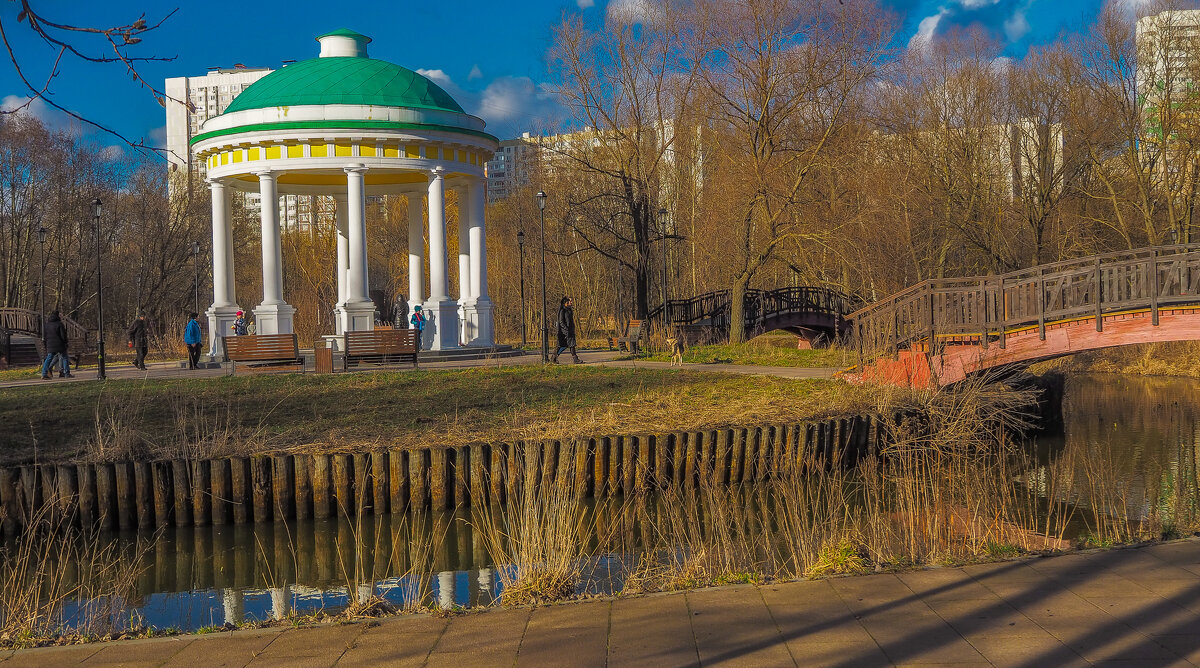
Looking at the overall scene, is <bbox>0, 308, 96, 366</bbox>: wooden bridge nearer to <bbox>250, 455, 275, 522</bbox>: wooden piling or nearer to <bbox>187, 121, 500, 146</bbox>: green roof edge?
<bbox>187, 121, 500, 146</bbox>: green roof edge

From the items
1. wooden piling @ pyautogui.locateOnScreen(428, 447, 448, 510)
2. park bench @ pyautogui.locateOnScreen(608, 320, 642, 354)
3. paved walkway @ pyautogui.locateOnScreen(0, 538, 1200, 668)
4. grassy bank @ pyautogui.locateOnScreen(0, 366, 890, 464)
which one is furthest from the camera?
park bench @ pyautogui.locateOnScreen(608, 320, 642, 354)

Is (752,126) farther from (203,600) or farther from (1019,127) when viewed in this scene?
(203,600)

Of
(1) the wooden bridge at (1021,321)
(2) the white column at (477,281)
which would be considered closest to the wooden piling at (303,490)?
(1) the wooden bridge at (1021,321)

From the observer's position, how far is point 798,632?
5.92m

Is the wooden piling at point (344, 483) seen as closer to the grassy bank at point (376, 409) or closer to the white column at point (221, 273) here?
the grassy bank at point (376, 409)

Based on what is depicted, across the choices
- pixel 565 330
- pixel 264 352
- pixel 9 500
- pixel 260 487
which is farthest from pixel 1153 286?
pixel 264 352

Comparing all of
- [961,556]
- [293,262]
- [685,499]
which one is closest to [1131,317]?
[685,499]

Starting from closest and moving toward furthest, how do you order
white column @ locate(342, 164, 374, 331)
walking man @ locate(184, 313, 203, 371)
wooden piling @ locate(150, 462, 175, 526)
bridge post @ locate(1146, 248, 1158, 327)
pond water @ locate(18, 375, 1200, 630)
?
pond water @ locate(18, 375, 1200, 630), wooden piling @ locate(150, 462, 175, 526), bridge post @ locate(1146, 248, 1158, 327), walking man @ locate(184, 313, 203, 371), white column @ locate(342, 164, 374, 331)

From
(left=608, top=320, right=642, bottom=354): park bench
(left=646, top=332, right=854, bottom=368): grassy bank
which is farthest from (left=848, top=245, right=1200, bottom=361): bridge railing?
(left=608, top=320, right=642, bottom=354): park bench

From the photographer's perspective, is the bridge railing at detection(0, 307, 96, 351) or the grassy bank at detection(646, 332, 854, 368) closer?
the grassy bank at detection(646, 332, 854, 368)

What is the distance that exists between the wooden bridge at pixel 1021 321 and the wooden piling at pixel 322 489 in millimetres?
9634

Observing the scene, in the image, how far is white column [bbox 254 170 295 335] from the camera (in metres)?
27.1

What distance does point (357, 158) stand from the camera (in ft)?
88.1

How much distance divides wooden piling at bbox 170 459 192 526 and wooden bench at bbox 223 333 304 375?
10922mm
